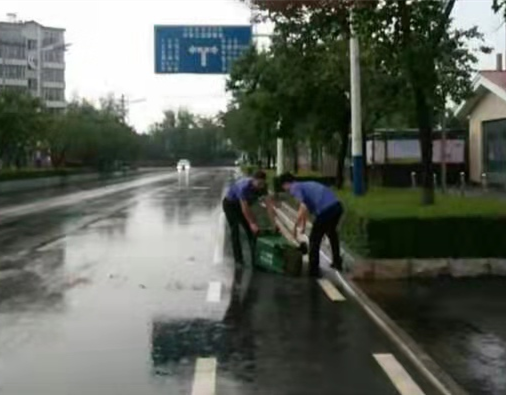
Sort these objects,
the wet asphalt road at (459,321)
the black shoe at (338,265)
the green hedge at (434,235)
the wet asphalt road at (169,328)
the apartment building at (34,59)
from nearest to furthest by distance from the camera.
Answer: the wet asphalt road at (169,328) → the wet asphalt road at (459,321) → the green hedge at (434,235) → the black shoe at (338,265) → the apartment building at (34,59)

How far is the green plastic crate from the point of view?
13.4 meters

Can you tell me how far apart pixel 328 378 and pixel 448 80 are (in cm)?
1269

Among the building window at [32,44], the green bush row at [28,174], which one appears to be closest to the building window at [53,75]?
the building window at [32,44]

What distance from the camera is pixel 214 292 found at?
11.9 metres

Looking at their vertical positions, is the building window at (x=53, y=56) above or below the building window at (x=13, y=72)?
above

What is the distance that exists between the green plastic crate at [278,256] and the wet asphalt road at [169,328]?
22 cm

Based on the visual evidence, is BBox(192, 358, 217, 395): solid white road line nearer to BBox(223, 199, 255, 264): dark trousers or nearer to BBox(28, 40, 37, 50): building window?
BBox(223, 199, 255, 264): dark trousers

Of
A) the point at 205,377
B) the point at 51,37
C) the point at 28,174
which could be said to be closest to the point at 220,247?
the point at 205,377

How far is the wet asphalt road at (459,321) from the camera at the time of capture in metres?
7.47

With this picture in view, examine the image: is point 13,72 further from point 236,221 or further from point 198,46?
point 236,221

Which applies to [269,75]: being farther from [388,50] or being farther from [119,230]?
[388,50]

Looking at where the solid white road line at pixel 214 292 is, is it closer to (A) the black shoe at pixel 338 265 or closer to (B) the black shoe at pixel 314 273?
(B) the black shoe at pixel 314 273

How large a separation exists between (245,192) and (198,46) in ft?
61.1

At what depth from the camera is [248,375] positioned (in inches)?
290
